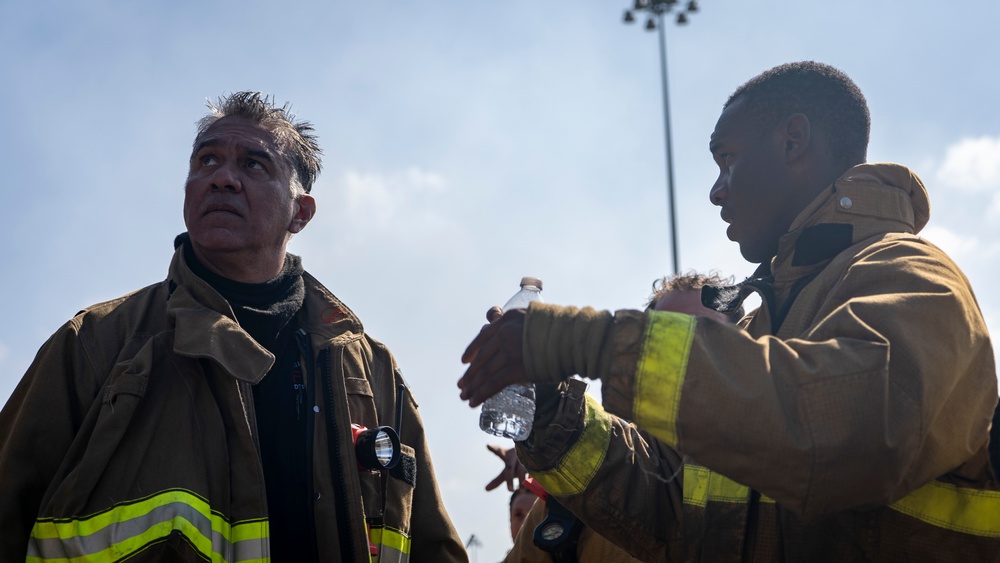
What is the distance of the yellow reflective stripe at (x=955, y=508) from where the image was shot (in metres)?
2.78

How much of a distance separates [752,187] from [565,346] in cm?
151

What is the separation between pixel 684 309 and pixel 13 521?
3474 millimetres

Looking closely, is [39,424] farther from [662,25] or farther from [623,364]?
[662,25]

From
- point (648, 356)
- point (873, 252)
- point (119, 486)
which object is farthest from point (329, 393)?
point (873, 252)

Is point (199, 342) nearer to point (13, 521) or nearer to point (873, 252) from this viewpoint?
point (13, 521)

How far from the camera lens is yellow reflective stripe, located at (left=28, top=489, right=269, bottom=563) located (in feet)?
10.2

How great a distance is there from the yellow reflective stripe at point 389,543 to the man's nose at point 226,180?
158 cm

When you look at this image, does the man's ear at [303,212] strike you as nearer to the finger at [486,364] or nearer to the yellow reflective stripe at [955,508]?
the finger at [486,364]

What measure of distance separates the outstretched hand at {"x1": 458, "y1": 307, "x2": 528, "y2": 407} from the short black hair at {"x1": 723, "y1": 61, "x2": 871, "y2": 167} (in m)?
1.72

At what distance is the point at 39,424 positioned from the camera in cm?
329

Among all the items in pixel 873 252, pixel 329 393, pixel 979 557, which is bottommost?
pixel 979 557

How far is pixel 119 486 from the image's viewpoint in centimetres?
319

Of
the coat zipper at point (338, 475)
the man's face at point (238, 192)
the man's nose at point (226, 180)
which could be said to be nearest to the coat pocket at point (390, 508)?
the coat zipper at point (338, 475)

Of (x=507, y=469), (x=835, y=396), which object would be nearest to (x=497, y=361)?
(x=835, y=396)
